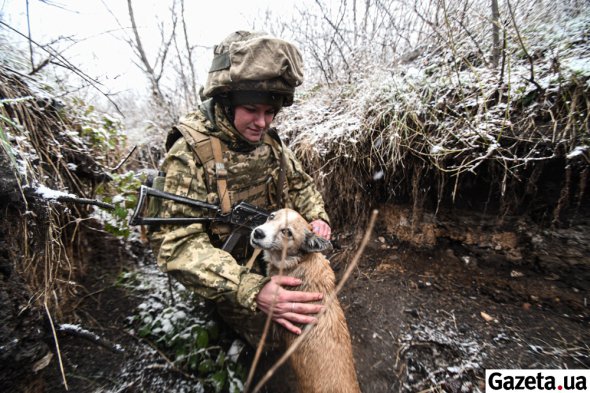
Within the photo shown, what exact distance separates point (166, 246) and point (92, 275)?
1.64m

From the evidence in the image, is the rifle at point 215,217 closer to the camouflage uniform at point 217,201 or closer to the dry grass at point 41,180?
the camouflage uniform at point 217,201

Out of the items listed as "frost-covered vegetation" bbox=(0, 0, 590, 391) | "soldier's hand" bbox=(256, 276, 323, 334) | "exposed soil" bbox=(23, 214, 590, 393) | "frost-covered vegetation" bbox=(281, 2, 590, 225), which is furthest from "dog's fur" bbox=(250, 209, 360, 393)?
"frost-covered vegetation" bbox=(281, 2, 590, 225)

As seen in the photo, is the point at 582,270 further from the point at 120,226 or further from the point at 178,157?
the point at 120,226

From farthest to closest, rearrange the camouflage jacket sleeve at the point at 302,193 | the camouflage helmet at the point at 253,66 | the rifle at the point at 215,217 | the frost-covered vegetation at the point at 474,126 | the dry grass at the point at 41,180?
the camouflage jacket sleeve at the point at 302,193 < the frost-covered vegetation at the point at 474,126 < the camouflage helmet at the point at 253,66 < the rifle at the point at 215,217 < the dry grass at the point at 41,180

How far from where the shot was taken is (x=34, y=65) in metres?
2.26

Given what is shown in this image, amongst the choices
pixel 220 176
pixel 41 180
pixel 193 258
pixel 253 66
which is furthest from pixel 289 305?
pixel 41 180

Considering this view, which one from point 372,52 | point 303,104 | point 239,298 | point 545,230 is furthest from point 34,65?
point 545,230

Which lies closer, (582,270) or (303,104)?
(582,270)

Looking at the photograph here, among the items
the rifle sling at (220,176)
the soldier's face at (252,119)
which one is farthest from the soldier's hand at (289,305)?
the soldier's face at (252,119)

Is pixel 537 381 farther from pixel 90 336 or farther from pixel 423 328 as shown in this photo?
pixel 90 336

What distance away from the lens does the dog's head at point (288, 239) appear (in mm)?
2073

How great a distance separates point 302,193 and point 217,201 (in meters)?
1.10

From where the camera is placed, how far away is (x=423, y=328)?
7.60ft

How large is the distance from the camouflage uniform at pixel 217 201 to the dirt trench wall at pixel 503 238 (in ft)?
3.66
